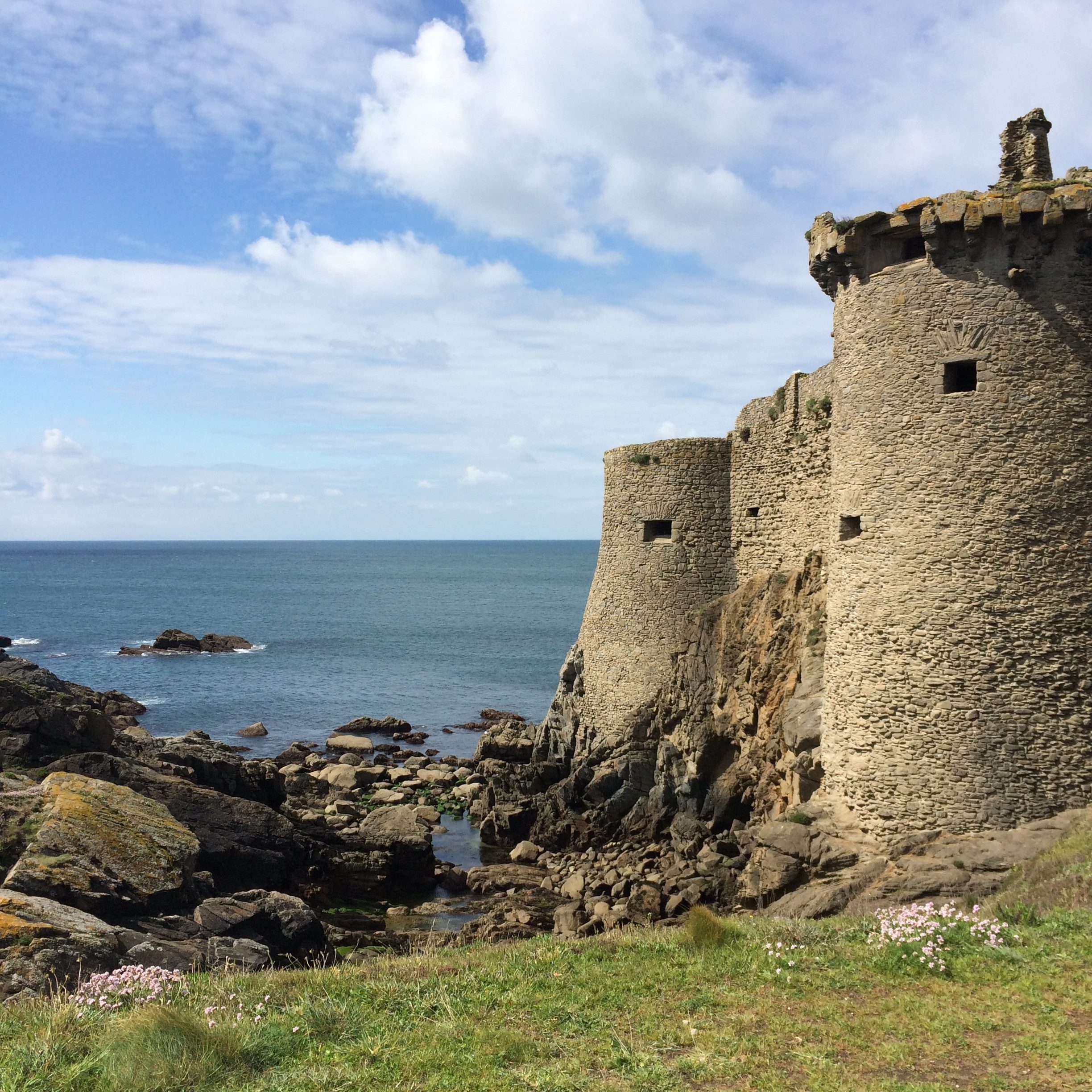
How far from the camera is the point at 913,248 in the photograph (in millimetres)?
15391

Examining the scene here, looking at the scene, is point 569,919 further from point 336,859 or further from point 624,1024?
point 624,1024

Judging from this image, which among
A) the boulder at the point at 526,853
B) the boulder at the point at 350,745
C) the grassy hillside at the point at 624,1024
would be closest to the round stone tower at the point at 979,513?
the grassy hillside at the point at 624,1024

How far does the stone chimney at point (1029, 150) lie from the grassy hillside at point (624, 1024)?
12138 millimetres

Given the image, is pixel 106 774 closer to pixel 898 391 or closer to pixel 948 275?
pixel 898 391

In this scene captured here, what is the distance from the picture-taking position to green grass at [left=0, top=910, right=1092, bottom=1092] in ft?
23.0

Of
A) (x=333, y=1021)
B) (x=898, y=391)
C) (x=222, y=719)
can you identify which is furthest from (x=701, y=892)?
(x=222, y=719)

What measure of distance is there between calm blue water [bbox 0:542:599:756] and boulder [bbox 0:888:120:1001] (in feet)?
94.0

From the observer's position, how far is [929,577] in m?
14.6

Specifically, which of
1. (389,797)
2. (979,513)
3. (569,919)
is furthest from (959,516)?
(389,797)

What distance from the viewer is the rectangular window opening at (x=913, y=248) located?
1529 cm

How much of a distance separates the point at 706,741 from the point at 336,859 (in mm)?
10276

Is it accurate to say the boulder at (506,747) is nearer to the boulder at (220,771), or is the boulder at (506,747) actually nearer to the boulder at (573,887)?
the boulder at (220,771)

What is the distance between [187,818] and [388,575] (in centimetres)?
15625

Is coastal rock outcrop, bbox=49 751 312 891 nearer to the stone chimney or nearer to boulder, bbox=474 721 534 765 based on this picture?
boulder, bbox=474 721 534 765
